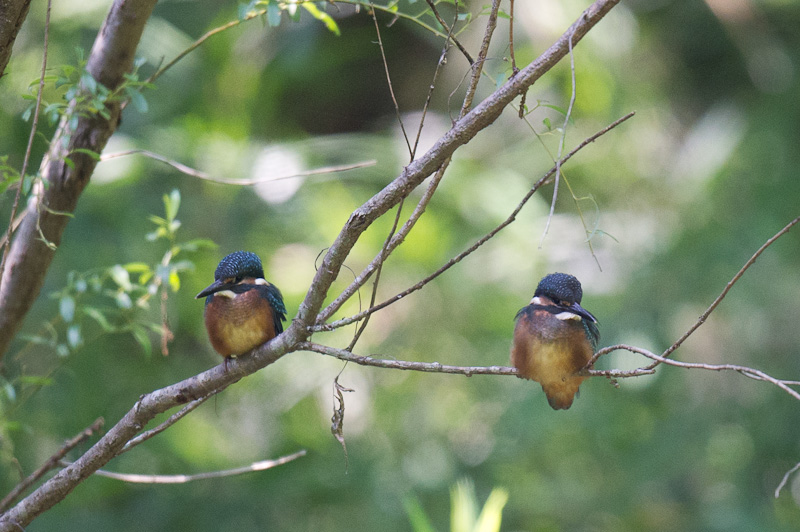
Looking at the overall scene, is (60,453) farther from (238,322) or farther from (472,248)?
(472,248)

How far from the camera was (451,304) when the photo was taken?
20.4 feet

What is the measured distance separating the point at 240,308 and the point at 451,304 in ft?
13.5

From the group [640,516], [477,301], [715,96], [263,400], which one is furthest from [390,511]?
[715,96]

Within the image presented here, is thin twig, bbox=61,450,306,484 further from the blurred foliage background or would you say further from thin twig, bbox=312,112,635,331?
the blurred foliage background

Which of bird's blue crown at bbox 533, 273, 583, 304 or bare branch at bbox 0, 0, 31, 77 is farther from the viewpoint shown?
bird's blue crown at bbox 533, 273, 583, 304

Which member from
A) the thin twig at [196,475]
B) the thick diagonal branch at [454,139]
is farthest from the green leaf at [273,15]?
the thin twig at [196,475]

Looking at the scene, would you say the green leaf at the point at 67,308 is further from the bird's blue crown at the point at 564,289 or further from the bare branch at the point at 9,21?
the bird's blue crown at the point at 564,289

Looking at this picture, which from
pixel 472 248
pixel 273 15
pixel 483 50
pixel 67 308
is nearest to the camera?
pixel 472 248

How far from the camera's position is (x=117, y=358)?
6.07 m

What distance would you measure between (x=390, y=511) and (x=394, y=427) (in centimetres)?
65

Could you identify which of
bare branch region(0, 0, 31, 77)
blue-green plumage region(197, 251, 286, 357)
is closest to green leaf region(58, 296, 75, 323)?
blue-green plumage region(197, 251, 286, 357)

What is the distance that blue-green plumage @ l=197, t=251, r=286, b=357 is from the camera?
6.95 ft

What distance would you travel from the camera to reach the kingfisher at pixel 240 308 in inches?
83.4

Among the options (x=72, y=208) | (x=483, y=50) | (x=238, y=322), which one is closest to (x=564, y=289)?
(x=483, y=50)
